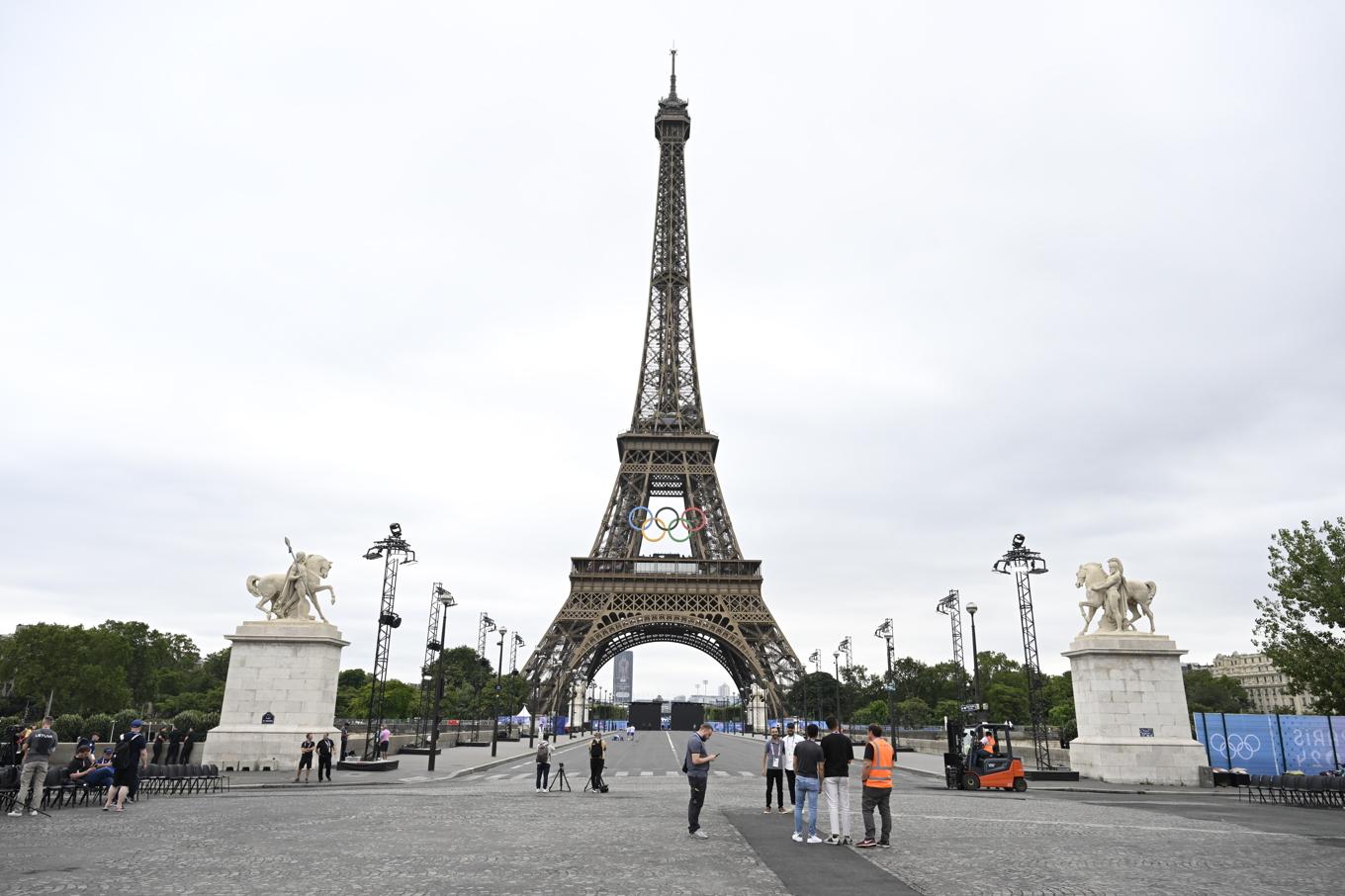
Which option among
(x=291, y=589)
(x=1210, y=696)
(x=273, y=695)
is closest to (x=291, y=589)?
(x=291, y=589)

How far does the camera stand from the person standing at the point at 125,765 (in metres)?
17.6

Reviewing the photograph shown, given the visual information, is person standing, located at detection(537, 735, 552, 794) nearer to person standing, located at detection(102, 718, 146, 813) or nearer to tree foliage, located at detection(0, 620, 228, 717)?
person standing, located at detection(102, 718, 146, 813)

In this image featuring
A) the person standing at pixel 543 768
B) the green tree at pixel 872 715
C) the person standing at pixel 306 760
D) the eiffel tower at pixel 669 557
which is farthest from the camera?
the green tree at pixel 872 715

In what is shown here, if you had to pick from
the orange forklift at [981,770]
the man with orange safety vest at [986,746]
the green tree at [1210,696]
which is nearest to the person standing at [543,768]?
the orange forklift at [981,770]

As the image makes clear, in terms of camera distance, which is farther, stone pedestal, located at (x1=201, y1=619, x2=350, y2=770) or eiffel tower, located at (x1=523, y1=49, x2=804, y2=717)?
eiffel tower, located at (x1=523, y1=49, x2=804, y2=717)

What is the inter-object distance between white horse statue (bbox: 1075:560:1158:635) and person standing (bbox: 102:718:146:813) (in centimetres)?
2847

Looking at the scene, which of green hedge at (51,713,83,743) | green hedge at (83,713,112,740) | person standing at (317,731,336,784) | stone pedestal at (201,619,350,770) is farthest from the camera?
green hedge at (83,713,112,740)

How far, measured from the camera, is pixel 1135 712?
2822cm

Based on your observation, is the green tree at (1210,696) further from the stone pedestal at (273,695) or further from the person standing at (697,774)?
the person standing at (697,774)

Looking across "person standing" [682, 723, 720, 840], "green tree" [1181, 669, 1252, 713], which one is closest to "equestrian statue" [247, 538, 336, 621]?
"person standing" [682, 723, 720, 840]

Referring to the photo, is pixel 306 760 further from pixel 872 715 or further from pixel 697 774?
pixel 872 715

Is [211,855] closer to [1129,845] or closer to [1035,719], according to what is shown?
[1129,845]

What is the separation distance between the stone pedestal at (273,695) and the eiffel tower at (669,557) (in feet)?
92.5

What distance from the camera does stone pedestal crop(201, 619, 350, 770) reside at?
28.0m
